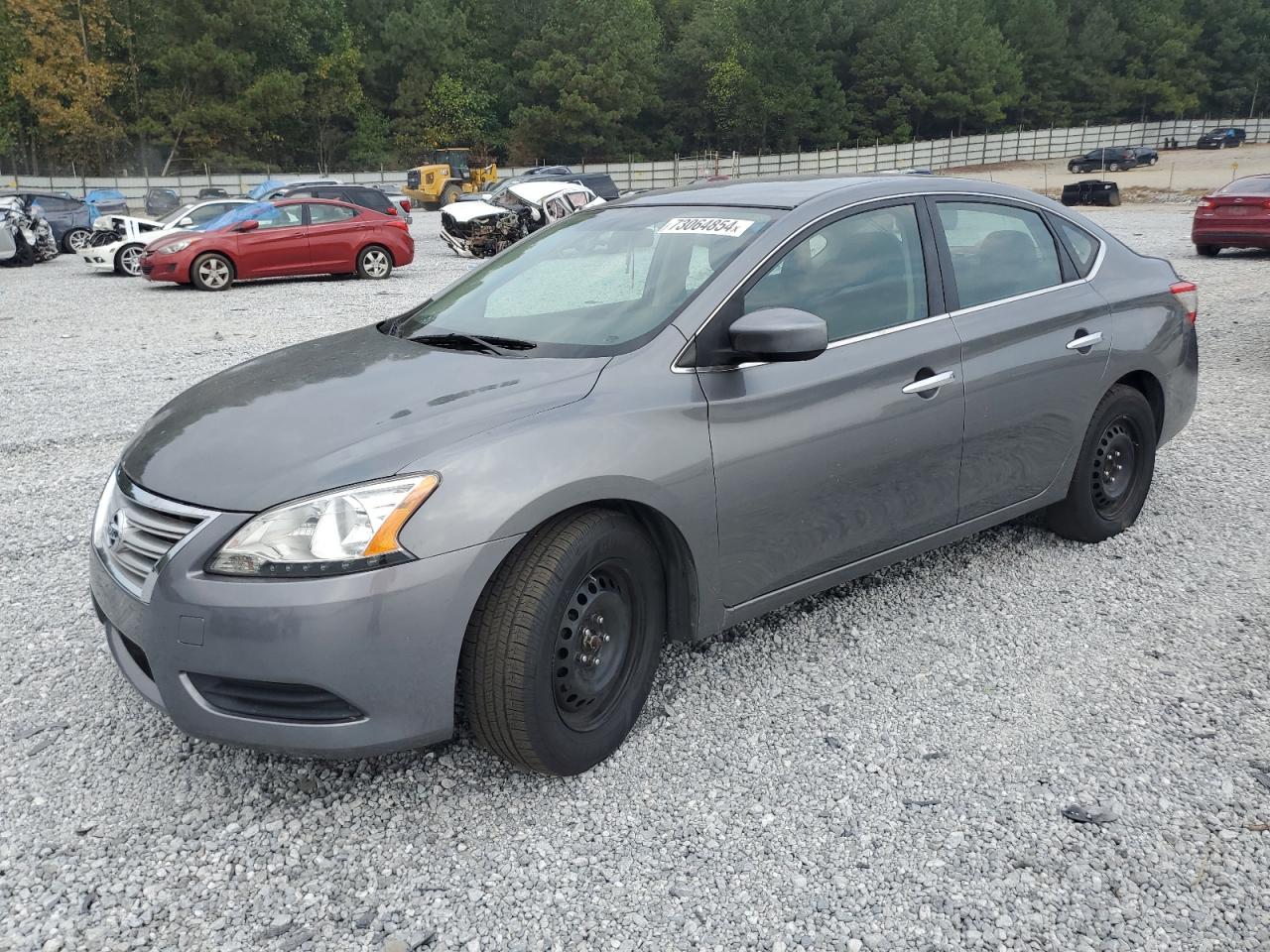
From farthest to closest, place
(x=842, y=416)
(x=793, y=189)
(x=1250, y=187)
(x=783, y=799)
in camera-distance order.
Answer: (x=1250, y=187)
(x=793, y=189)
(x=842, y=416)
(x=783, y=799)

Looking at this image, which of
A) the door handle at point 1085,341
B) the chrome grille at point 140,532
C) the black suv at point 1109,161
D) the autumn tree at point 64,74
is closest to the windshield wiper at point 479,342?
the chrome grille at point 140,532

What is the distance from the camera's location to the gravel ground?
252 centimetres

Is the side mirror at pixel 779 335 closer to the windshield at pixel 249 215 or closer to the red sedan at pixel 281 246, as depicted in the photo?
the red sedan at pixel 281 246

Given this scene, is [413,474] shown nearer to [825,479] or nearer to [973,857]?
[825,479]

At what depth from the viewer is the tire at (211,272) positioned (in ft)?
53.2

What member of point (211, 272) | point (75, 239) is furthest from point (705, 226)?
point (75, 239)

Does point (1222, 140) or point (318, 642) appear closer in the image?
point (318, 642)

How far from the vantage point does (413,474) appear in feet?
8.80

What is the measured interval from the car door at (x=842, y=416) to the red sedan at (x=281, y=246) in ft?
47.8

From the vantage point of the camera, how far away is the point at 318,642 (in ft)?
8.39

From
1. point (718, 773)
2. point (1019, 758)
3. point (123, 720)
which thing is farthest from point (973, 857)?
point (123, 720)

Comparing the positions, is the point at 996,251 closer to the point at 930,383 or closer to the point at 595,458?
the point at 930,383

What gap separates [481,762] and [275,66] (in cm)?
7857

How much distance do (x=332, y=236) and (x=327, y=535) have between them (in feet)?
51.7
